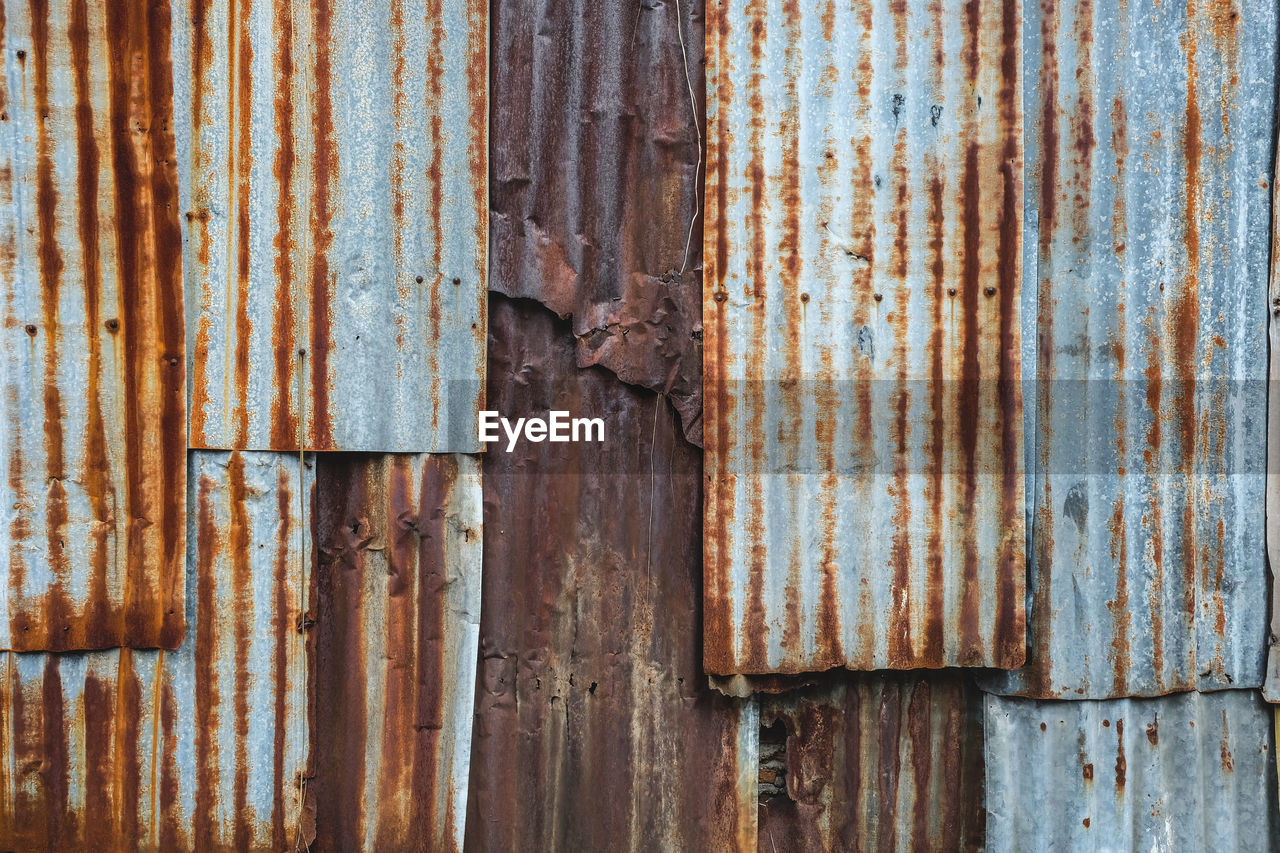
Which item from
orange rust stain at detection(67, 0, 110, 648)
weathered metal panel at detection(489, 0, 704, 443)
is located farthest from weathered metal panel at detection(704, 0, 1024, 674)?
orange rust stain at detection(67, 0, 110, 648)

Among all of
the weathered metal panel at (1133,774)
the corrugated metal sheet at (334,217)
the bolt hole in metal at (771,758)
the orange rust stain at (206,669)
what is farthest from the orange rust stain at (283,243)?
the weathered metal panel at (1133,774)

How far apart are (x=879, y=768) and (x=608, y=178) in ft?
5.77

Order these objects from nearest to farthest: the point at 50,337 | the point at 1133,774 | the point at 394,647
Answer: the point at 50,337 → the point at 394,647 → the point at 1133,774

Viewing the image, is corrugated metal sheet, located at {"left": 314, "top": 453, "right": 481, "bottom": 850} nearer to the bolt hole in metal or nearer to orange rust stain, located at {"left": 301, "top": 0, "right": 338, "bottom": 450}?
orange rust stain, located at {"left": 301, "top": 0, "right": 338, "bottom": 450}

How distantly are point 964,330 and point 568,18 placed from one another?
4.30 feet

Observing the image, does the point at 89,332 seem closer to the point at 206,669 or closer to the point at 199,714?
the point at 206,669

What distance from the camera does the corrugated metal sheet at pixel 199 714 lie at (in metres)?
1.79

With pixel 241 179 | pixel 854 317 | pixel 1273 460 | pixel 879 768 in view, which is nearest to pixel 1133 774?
pixel 879 768

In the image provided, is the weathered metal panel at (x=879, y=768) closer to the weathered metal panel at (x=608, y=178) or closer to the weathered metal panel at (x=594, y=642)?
the weathered metal panel at (x=594, y=642)

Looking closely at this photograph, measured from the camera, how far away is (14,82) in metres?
1.77

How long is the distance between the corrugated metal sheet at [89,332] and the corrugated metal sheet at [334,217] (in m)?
0.08

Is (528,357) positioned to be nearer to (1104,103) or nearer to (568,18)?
(568,18)

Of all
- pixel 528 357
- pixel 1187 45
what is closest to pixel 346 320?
A: pixel 528 357

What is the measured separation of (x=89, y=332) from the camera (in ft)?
5.87
